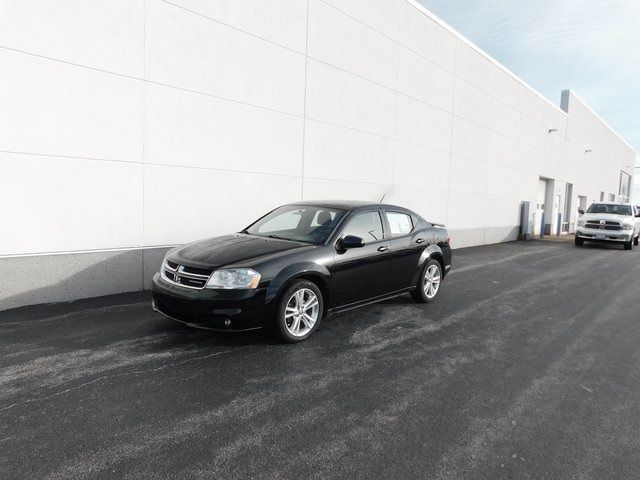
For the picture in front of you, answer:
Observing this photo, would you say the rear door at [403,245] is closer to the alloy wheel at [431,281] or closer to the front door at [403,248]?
the front door at [403,248]

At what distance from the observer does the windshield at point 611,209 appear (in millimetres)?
18719

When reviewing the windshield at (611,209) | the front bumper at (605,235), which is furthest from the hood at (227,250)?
the windshield at (611,209)

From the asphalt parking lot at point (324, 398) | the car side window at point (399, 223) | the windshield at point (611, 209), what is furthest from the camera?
the windshield at point (611, 209)

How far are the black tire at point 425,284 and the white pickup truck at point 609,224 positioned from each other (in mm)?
14232

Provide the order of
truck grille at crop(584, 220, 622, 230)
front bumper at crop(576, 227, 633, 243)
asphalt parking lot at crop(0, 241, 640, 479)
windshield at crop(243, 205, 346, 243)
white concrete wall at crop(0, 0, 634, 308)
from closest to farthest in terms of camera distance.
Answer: asphalt parking lot at crop(0, 241, 640, 479), windshield at crop(243, 205, 346, 243), white concrete wall at crop(0, 0, 634, 308), front bumper at crop(576, 227, 633, 243), truck grille at crop(584, 220, 622, 230)

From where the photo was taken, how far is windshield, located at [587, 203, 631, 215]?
61.4 feet

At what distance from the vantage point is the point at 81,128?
643cm

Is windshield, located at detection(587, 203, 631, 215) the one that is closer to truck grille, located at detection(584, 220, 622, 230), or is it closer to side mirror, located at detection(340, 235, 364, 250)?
truck grille, located at detection(584, 220, 622, 230)

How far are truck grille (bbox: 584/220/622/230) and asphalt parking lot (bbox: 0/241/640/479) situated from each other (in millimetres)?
13762

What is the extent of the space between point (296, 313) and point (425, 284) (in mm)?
2779

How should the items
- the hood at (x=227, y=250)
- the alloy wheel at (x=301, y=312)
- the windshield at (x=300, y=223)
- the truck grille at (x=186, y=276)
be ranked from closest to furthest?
the truck grille at (x=186, y=276), the hood at (x=227, y=250), the alloy wheel at (x=301, y=312), the windshield at (x=300, y=223)

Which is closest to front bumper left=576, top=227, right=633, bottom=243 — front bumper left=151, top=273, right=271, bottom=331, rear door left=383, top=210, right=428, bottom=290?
rear door left=383, top=210, right=428, bottom=290

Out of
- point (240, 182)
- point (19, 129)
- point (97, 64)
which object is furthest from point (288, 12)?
point (19, 129)

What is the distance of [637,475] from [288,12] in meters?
9.37
